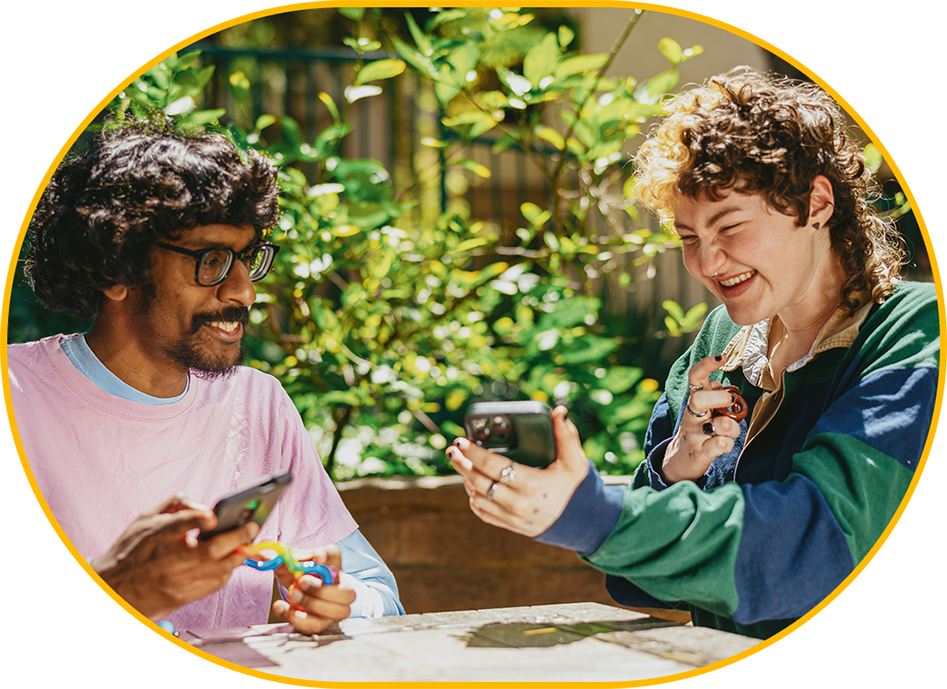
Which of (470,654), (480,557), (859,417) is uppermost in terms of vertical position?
(859,417)

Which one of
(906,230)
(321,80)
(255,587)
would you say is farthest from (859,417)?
(321,80)

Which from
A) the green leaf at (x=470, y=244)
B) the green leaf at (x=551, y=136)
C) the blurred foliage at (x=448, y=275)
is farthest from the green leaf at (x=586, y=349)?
the green leaf at (x=551, y=136)

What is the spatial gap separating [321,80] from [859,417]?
2854 mm

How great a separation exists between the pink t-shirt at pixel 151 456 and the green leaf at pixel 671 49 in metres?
1.37

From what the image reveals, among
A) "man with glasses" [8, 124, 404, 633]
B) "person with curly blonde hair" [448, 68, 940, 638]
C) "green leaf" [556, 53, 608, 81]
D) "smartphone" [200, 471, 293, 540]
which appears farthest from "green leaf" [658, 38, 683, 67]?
"smartphone" [200, 471, 293, 540]

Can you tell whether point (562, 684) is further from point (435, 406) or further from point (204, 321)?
point (435, 406)

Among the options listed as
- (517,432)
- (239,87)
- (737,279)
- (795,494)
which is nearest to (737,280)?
(737,279)

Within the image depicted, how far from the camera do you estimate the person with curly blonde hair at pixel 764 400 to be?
1.35 meters

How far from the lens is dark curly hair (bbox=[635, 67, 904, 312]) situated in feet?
5.02

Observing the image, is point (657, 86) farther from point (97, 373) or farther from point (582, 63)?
point (97, 373)

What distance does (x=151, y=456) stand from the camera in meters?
1.69

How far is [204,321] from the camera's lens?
1.67m

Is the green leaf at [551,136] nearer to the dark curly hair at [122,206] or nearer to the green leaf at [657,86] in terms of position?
the green leaf at [657,86]

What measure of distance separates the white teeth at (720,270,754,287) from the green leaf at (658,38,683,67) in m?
0.81
